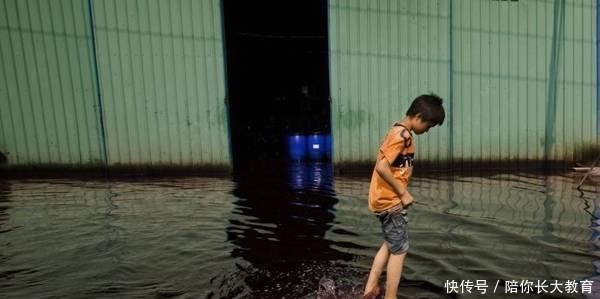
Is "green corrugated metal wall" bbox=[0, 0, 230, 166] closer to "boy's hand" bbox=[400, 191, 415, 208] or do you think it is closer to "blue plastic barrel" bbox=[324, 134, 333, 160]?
"blue plastic barrel" bbox=[324, 134, 333, 160]

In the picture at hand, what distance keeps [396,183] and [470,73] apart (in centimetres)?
621

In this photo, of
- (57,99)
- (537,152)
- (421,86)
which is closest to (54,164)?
(57,99)

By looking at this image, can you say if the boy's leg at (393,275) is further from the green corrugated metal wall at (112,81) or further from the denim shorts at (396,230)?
the green corrugated metal wall at (112,81)

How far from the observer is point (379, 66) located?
795 cm

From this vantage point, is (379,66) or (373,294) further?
(379,66)

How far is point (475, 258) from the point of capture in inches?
141

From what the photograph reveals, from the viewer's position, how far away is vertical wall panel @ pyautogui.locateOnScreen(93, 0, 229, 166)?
24.4 ft

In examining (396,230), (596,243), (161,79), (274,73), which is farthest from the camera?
(274,73)

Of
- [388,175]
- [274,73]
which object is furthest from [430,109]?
[274,73]

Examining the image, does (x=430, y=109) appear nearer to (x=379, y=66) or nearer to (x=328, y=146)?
(x=379, y=66)

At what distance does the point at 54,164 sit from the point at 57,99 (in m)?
1.15

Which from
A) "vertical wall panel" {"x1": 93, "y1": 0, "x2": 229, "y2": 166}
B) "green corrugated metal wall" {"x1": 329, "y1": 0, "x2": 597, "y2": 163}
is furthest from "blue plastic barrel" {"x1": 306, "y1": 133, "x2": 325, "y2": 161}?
"vertical wall panel" {"x1": 93, "y1": 0, "x2": 229, "y2": 166}

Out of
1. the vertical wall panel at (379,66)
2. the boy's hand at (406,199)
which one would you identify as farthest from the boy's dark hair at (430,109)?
the vertical wall panel at (379,66)

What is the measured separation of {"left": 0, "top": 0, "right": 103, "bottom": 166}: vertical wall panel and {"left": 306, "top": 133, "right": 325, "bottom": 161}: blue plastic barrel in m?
4.32
